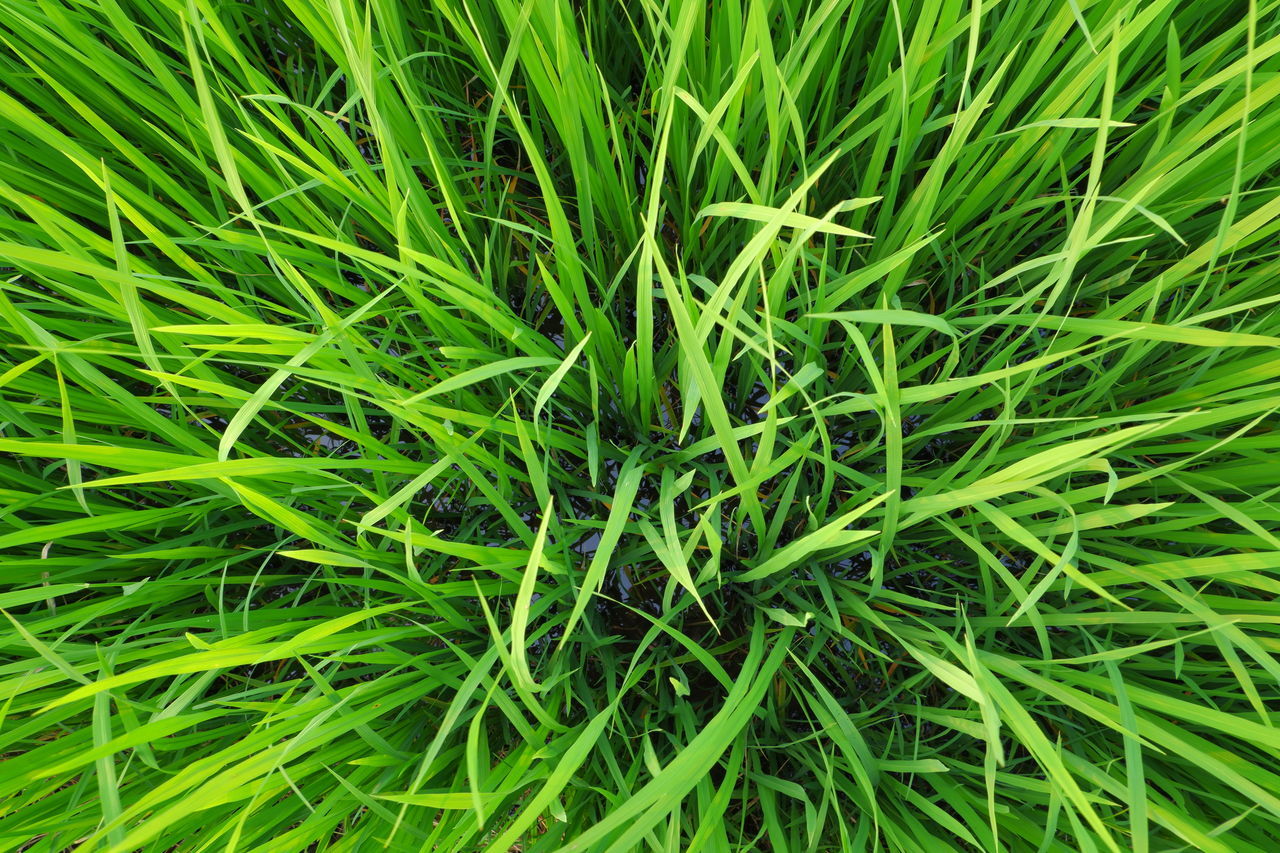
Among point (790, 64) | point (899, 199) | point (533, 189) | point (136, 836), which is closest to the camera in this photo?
point (136, 836)

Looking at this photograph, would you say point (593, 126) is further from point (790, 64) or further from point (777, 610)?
point (777, 610)

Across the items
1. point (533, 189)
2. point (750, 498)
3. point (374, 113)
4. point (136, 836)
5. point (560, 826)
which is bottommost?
point (560, 826)

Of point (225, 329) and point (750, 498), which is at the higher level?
point (225, 329)

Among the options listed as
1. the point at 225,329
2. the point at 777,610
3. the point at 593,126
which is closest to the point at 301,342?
the point at 225,329

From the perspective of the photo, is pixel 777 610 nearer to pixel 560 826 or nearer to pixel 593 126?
pixel 560 826

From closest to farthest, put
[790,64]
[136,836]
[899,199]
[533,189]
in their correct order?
[136,836], [790,64], [899,199], [533,189]

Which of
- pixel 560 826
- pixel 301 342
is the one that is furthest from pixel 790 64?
pixel 560 826

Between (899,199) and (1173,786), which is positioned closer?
(1173,786)
